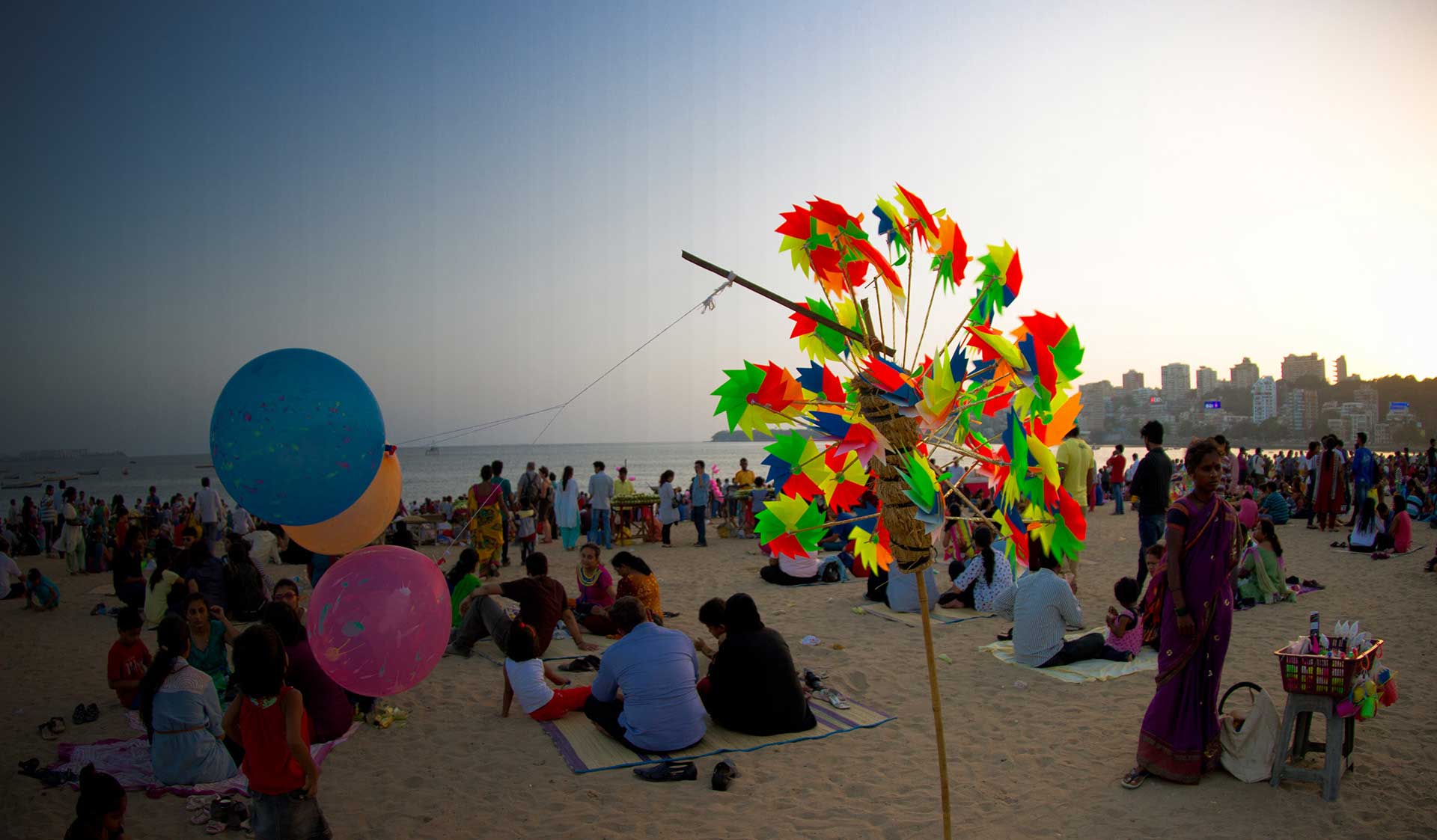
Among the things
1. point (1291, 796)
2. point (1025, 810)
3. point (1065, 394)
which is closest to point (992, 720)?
point (1025, 810)

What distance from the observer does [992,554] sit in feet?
28.9

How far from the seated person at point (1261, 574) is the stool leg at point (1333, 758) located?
16.9 ft

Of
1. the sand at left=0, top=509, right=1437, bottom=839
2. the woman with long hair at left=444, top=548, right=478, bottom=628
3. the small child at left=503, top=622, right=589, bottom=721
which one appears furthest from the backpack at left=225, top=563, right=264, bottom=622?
the small child at left=503, top=622, right=589, bottom=721

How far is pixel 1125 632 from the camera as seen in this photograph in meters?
6.63

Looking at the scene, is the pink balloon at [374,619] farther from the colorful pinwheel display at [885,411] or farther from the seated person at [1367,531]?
the seated person at [1367,531]

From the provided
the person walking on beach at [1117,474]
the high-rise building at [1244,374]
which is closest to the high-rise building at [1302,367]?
the high-rise building at [1244,374]

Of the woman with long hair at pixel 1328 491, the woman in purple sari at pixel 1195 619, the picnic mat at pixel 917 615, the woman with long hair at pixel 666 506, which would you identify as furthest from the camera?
the woman with long hair at pixel 666 506

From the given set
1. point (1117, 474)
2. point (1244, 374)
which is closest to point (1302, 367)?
point (1244, 374)

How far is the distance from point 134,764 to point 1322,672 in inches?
280

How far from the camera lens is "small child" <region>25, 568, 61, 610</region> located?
33.1 feet

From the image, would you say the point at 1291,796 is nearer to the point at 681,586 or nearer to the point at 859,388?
the point at 859,388

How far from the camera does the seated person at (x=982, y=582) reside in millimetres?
8695

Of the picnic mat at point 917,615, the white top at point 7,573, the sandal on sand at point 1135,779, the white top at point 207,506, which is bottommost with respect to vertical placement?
the picnic mat at point 917,615

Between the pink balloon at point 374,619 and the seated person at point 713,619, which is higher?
the pink balloon at point 374,619
